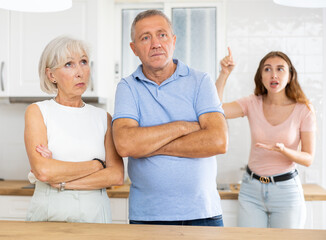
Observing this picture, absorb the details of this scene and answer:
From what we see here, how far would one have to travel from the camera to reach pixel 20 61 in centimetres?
298

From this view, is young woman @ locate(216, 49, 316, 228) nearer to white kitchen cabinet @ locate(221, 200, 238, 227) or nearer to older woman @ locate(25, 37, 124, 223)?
white kitchen cabinet @ locate(221, 200, 238, 227)

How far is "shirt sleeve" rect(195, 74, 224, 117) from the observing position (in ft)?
5.54

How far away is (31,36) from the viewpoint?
297cm


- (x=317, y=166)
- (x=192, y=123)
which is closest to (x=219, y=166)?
(x=317, y=166)

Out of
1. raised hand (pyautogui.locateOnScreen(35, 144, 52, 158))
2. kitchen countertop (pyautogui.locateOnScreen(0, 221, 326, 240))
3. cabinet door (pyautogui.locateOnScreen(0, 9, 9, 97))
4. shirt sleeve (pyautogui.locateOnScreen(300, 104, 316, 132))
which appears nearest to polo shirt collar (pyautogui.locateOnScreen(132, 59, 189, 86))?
raised hand (pyautogui.locateOnScreen(35, 144, 52, 158))

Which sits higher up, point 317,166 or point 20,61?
point 20,61

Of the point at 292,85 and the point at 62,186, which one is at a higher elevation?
Result: the point at 292,85

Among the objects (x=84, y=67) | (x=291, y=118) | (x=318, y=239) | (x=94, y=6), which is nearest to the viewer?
(x=318, y=239)

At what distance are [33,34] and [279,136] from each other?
195 centimetres

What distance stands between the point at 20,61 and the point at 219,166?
1776 mm

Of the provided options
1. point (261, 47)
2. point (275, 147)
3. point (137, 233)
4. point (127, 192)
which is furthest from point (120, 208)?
point (261, 47)

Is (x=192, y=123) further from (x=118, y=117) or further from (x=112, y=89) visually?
(x=112, y=89)

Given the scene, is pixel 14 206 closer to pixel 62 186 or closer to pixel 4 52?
pixel 4 52

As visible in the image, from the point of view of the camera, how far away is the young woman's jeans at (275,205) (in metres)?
2.31
